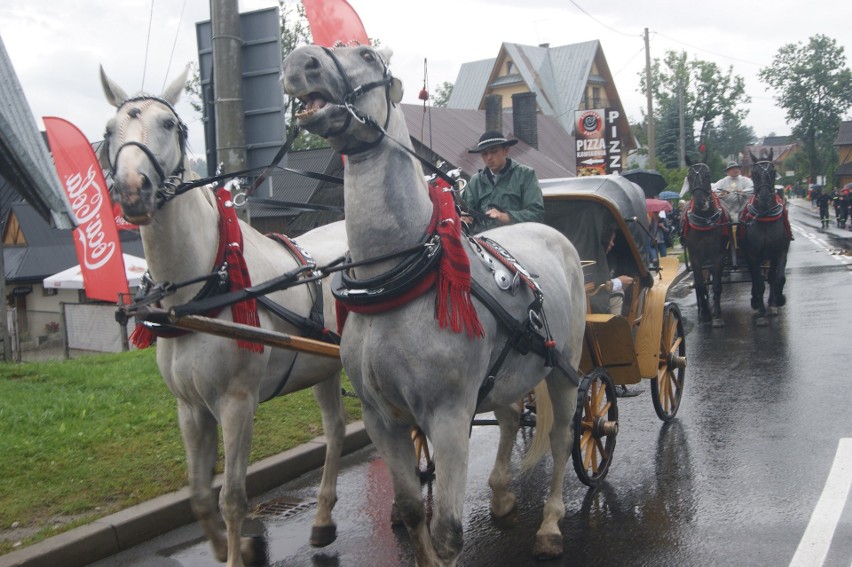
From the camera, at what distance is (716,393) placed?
873cm

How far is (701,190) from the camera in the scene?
12766 millimetres

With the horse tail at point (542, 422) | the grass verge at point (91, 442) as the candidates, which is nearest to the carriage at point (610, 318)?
the horse tail at point (542, 422)

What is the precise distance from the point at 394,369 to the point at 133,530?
267 centimetres

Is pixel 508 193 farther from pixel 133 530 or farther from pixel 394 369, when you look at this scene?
pixel 133 530

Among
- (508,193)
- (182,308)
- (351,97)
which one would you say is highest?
(351,97)

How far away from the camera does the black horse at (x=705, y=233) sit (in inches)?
504

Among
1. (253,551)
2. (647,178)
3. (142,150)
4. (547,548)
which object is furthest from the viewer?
(647,178)

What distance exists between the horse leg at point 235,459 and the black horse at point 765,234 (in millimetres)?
10061

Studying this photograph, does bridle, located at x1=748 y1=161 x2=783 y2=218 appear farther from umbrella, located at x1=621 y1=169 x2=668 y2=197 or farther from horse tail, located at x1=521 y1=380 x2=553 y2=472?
umbrella, located at x1=621 y1=169 x2=668 y2=197

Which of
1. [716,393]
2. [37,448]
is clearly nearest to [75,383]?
[37,448]

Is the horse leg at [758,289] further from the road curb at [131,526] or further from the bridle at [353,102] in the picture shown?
the bridle at [353,102]

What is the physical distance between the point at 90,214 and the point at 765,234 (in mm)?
10188

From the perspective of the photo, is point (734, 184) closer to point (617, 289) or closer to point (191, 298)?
point (617, 289)

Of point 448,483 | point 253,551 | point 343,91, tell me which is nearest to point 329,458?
point 253,551
